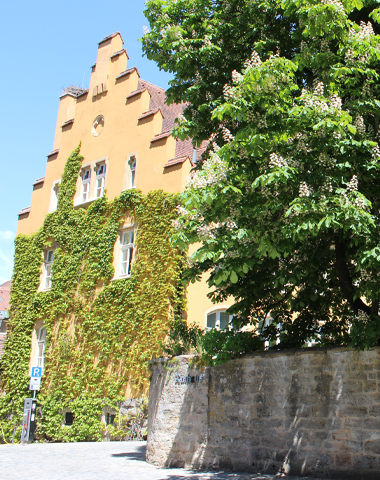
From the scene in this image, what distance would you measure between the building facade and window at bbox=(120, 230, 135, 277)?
0.03m

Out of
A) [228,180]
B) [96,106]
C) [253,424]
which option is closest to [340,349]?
[253,424]

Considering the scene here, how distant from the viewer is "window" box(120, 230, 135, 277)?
58.2 feet

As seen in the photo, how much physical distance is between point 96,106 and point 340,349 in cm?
1553

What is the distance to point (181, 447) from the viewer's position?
10164 mm

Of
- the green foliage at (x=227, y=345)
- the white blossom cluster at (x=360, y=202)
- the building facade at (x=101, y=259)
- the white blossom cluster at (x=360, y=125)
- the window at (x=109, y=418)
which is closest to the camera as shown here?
the white blossom cluster at (x=360, y=202)

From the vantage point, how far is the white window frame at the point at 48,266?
20.6 m

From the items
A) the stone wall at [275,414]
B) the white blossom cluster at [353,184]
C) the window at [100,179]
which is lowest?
the stone wall at [275,414]

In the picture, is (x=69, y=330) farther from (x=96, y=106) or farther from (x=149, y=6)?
(x=149, y=6)

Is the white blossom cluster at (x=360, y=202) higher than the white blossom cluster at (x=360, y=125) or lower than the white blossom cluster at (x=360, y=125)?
lower

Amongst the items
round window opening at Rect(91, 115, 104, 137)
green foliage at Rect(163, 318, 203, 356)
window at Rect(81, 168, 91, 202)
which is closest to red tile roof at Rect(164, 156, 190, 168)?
window at Rect(81, 168, 91, 202)

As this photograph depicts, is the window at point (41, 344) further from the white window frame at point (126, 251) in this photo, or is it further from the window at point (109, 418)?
the white window frame at point (126, 251)

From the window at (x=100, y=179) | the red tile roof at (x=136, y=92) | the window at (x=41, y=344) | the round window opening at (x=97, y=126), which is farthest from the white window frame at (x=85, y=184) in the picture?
the window at (x=41, y=344)

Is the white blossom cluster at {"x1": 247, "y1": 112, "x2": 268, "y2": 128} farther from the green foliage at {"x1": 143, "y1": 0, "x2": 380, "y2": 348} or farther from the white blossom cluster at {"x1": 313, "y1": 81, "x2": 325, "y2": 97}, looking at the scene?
the white blossom cluster at {"x1": 313, "y1": 81, "x2": 325, "y2": 97}

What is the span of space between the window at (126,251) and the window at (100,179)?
7.26ft
